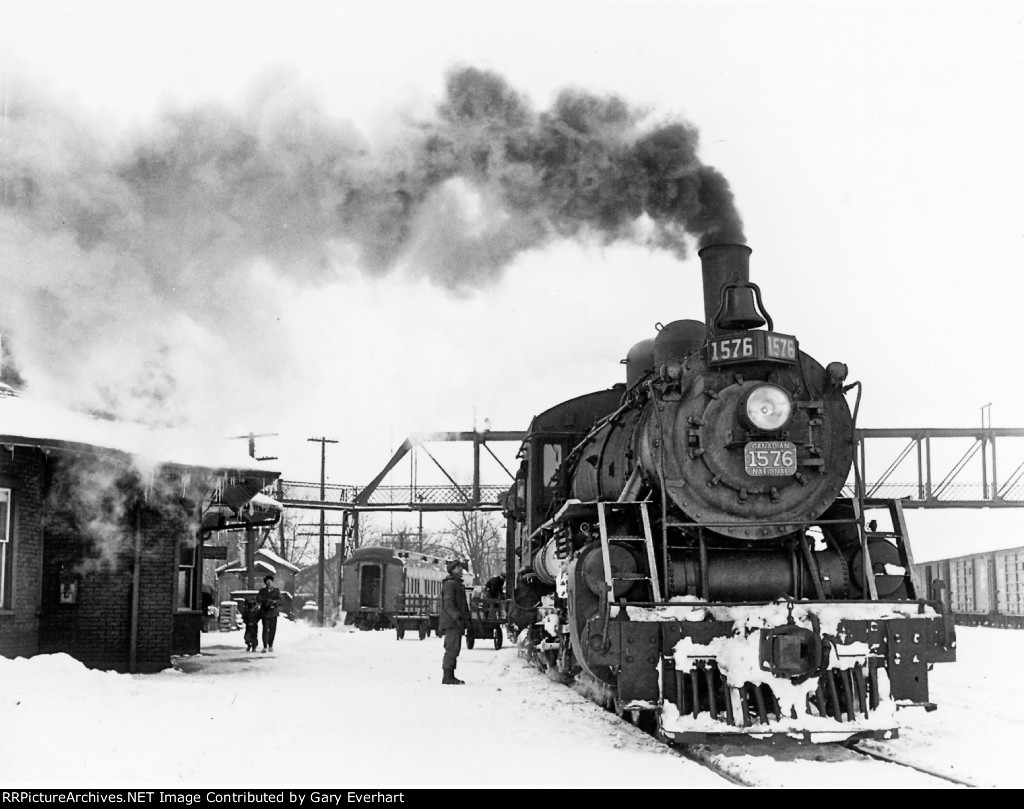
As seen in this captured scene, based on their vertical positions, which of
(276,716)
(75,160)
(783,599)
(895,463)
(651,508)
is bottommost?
(276,716)

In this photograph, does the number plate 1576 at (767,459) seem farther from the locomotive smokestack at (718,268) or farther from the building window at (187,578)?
the building window at (187,578)

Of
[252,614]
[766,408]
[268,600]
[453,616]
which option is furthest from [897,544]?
[252,614]

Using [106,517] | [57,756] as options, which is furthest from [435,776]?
[106,517]

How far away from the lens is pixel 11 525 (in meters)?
11.4

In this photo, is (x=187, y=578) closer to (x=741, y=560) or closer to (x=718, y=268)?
(x=718, y=268)

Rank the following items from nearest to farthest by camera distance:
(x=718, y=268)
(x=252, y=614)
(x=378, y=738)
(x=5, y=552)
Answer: (x=378, y=738), (x=718, y=268), (x=5, y=552), (x=252, y=614)

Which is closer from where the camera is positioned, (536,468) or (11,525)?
(11,525)

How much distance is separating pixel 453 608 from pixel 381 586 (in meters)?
25.4

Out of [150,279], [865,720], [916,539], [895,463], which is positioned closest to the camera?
[865,720]

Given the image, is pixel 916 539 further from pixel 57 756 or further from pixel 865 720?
pixel 57 756

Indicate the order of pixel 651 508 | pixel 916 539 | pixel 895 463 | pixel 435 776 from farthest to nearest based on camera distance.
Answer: pixel 916 539, pixel 895 463, pixel 651 508, pixel 435 776

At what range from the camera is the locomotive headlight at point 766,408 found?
814cm

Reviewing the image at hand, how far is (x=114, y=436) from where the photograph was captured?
12055 mm
